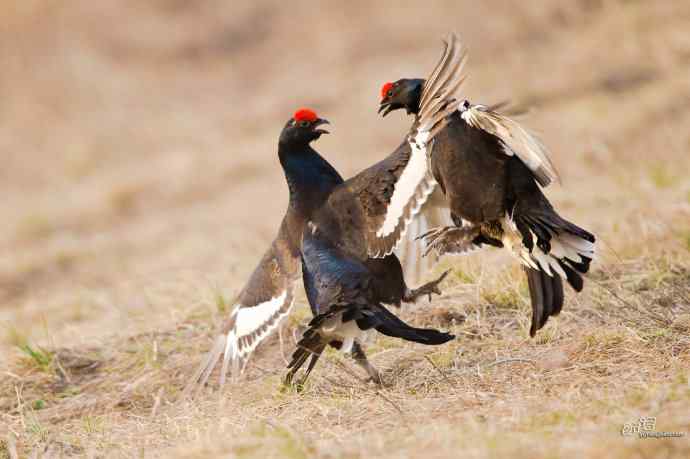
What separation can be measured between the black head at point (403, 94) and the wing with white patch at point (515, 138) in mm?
584

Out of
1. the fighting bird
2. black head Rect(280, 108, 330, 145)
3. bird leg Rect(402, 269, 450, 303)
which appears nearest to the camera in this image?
the fighting bird

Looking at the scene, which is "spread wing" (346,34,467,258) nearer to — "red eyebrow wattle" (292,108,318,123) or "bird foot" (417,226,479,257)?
"bird foot" (417,226,479,257)

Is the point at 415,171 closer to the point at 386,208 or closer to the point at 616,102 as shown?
the point at 386,208

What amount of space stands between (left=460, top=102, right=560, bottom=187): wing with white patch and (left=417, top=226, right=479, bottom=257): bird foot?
438 mm

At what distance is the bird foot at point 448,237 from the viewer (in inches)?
166

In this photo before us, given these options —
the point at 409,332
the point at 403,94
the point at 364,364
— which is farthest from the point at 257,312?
the point at 403,94

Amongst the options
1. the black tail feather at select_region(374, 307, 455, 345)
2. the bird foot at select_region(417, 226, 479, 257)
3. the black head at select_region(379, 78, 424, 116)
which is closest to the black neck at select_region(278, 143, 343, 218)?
the black head at select_region(379, 78, 424, 116)

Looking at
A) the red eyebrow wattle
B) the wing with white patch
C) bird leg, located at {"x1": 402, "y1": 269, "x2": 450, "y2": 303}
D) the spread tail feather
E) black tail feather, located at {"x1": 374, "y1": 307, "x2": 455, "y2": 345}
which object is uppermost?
the red eyebrow wattle

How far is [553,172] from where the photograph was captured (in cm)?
349

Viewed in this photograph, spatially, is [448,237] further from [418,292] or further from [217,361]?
[217,361]

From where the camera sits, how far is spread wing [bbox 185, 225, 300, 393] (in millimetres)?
4465

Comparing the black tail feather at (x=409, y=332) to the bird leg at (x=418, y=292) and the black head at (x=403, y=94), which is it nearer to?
the bird leg at (x=418, y=292)

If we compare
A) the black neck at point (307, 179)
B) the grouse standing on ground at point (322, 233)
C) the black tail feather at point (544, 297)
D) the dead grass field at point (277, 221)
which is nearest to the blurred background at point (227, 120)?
the dead grass field at point (277, 221)

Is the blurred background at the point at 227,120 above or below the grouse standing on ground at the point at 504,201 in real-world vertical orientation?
above
